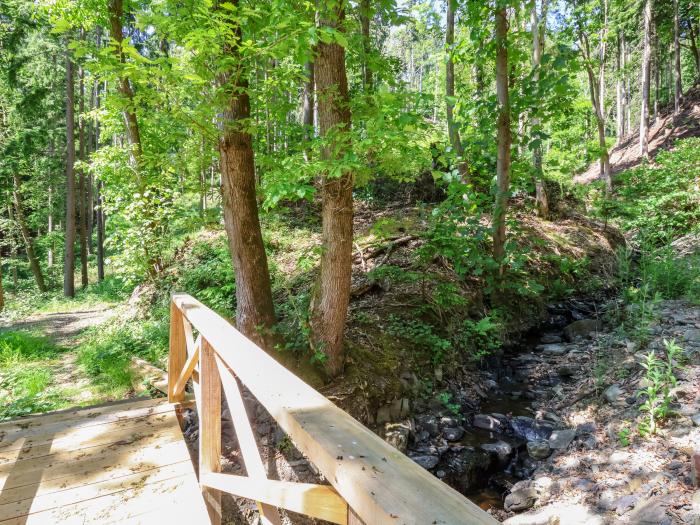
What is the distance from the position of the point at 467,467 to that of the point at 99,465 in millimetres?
3210

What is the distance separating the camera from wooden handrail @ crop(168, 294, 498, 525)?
0.77m

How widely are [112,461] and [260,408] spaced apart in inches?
58.8

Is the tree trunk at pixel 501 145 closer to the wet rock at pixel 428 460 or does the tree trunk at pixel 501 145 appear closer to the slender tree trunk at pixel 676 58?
the wet rock at pixel 428 460

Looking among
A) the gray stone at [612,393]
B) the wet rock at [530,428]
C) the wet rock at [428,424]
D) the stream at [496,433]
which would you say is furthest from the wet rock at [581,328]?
the wet rock at [428,424]

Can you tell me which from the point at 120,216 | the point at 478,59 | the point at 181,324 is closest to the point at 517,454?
the point at 181,324

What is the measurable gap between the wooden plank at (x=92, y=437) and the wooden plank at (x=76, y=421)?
0.06 metres

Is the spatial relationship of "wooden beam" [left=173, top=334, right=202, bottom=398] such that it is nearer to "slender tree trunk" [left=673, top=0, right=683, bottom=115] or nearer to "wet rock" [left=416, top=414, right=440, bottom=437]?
"wet rock" [left=416, top=414, right=440, bottom=437]

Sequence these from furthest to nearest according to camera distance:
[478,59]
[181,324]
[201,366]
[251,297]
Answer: [478,59] < [251,297] < [181,324] < [201,366]

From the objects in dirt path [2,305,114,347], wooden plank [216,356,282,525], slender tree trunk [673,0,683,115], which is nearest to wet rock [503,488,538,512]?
wooden plank [216,356,282,525]

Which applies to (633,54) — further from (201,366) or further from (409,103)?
(201,366)

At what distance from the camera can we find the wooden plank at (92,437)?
110 inches

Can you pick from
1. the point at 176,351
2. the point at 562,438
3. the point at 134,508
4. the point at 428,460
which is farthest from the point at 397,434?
the point at 134,508

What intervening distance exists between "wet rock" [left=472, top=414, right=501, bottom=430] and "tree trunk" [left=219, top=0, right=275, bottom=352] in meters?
2.56

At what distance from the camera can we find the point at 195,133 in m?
4.09
